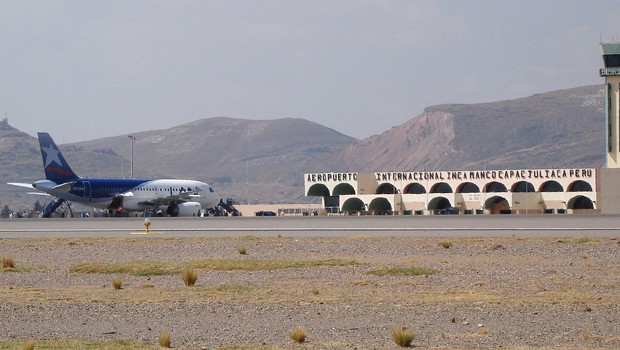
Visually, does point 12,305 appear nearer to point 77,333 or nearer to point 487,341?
point 77,333

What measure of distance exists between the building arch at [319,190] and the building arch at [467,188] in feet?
57.0

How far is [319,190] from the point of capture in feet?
435

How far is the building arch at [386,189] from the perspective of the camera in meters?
126

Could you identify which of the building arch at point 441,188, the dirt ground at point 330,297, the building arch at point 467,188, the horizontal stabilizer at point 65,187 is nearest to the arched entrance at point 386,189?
the building arch at point 441,188

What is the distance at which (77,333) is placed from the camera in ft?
57.4

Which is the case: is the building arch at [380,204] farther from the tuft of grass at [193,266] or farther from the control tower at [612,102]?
the tuft of grass at [193,266]

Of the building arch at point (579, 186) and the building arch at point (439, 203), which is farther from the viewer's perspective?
the building arch at point (439, 203)

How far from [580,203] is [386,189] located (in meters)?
23.9

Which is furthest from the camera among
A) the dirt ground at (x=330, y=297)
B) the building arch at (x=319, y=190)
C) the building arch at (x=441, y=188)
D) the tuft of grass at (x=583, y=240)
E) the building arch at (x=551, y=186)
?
the building arch at (x=319, y=190)

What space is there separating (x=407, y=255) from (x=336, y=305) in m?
13.9

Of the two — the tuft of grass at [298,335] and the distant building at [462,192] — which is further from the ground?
the distant building at [462,192]

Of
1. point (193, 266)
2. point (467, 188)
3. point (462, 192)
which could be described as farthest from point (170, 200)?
point (193, 266)

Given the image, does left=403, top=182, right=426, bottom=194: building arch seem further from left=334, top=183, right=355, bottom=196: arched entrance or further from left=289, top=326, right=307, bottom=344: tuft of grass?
left=289, top=326, right=307, bottom=344: tuft of grass

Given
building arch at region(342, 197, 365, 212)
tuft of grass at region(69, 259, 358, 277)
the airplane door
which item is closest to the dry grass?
tuft of grass at region(69, 259, 358, 277)
